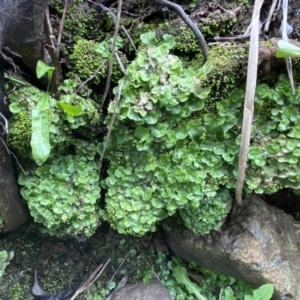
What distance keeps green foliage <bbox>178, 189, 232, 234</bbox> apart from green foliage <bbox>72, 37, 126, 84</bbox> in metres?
0.67

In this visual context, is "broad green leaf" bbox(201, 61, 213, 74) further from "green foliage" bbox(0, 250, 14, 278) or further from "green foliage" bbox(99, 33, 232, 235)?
"green foliage" bbox(0, 250, 14, 278)

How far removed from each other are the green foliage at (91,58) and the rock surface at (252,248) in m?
0.84

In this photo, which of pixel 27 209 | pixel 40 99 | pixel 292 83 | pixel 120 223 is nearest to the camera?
pixel 40 99

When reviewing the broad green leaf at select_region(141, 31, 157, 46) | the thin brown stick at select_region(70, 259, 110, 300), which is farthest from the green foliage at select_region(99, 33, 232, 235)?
the thin brown stick at select_region(70, 259, 110, 300)

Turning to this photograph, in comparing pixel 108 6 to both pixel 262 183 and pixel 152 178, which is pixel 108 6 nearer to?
pixel 152 178

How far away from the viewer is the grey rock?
1.85 meters

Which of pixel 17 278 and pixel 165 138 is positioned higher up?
pixel 165 138

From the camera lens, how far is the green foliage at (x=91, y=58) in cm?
150

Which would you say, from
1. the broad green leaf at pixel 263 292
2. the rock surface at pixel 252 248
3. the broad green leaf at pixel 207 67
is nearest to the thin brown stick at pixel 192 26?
the broad green leaf at pixel 207 67

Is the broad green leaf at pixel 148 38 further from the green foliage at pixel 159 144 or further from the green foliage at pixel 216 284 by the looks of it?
the green foliage at pixel 216 284

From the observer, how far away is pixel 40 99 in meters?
1.31

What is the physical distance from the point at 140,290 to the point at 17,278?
605 mm

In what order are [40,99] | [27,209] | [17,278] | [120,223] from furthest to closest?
[17,278] < [27,209] < [120,223] < [40,99]

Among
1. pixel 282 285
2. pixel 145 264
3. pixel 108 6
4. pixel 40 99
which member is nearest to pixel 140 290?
pixel 145 264
